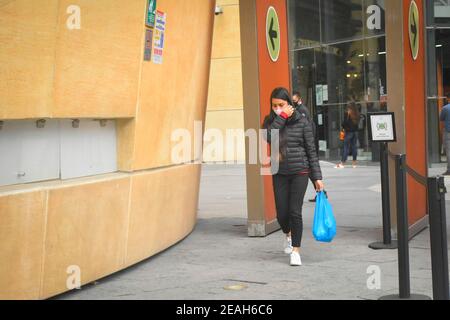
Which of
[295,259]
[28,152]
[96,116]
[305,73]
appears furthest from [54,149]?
[305,73]

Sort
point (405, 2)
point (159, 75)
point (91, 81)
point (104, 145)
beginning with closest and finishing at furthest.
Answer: point (91, 81) → point (104, 145) → point (159, 75) → point (405, 2)

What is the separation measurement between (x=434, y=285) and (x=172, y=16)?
13.2 ft

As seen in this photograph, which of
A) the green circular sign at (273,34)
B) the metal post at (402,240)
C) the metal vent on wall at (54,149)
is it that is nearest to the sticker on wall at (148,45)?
the metal vent on wall at (54,149)

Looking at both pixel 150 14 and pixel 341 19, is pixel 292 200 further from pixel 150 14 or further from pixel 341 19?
pixel 341 19

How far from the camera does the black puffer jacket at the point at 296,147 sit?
7.00 metres

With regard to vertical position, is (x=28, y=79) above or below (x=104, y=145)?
above

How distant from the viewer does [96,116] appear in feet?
19.5

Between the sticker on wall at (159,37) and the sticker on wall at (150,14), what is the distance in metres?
0.10

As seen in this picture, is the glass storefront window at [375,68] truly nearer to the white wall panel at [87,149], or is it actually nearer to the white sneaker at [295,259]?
the white sneaker at [295,259]

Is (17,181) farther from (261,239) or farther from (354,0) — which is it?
(354,0)

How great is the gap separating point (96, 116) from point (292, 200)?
2350 millimetres
